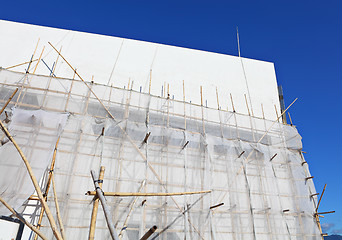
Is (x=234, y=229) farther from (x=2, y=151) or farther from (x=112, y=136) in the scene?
(x=2, y=151)

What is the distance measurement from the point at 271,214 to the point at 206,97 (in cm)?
414

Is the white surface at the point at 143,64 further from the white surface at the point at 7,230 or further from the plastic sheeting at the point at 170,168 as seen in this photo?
the white surface at the point at 7,230

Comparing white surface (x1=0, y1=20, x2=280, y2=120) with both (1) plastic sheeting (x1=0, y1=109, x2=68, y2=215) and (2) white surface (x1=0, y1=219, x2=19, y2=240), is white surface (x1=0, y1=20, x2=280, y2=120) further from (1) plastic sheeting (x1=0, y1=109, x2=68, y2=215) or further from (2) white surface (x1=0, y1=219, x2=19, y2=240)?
(2) white surface (x1=0, y1=219, x2=19, y2=240)

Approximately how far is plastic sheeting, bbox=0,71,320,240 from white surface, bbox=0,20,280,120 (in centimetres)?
159

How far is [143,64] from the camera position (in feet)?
29.1

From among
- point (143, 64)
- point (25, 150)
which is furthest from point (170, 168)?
point (143, 64)

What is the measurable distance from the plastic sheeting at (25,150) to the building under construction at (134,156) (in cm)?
2

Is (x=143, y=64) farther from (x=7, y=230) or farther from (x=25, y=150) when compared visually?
(x=7, y=230)

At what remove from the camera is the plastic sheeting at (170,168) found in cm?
517

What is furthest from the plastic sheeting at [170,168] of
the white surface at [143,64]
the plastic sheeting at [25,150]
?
the white surface at [143,64]

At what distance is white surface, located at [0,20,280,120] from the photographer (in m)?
8.12

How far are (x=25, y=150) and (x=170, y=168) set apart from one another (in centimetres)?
306

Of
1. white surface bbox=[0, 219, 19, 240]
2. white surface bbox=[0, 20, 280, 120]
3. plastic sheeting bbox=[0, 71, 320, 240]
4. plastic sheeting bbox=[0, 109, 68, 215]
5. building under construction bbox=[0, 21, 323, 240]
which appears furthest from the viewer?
white surface bbox=[0, 20, 280, 120]

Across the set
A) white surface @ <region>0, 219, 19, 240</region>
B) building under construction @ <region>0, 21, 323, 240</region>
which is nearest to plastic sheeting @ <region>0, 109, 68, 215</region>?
building under construction @ <region>0, 21, 323, 240</region>
